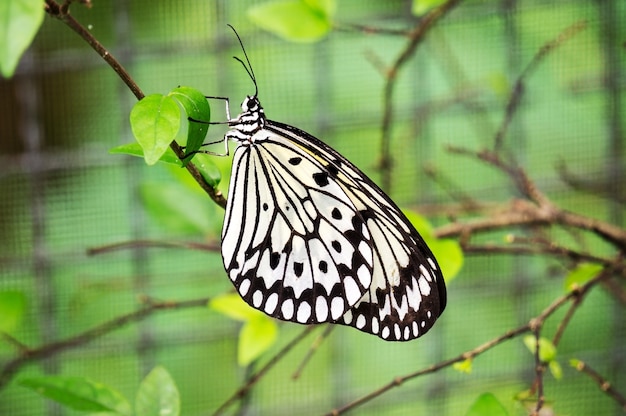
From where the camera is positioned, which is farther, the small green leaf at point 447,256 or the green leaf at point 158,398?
the small green leaf at point 447,256

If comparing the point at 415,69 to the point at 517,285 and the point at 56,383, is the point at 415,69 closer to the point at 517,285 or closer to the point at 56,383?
the point at 517,285

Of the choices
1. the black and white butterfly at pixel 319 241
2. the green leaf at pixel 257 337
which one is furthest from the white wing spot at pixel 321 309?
the green leaf at pixel 257 337

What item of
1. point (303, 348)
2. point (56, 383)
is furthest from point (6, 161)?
point (56, 383)

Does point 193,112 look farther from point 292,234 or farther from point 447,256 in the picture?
point 447,256

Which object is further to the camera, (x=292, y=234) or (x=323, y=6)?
(x=323, y=6)

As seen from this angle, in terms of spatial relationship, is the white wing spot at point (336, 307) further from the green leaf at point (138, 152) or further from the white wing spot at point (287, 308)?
the green leaf at point (138, 152)

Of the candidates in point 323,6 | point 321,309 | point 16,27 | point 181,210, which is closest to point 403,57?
point 323,6

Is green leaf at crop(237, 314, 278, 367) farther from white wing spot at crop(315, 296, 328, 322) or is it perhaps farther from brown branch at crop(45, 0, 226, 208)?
brown branch at crop(45, 0, 226, 208)
